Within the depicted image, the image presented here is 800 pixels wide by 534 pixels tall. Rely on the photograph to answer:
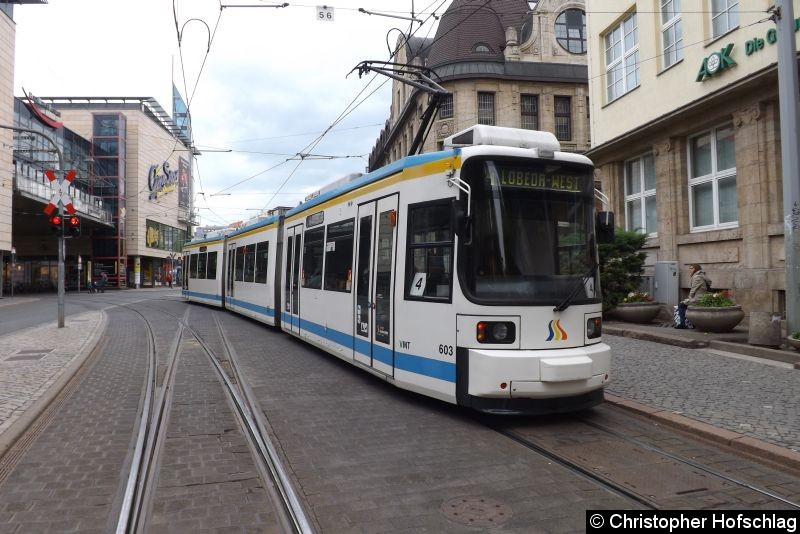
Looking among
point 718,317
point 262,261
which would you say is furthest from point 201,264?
point 718,317

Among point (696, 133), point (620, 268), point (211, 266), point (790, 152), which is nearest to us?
point (790, 152)

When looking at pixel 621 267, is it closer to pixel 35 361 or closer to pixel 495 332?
pixel 495 332

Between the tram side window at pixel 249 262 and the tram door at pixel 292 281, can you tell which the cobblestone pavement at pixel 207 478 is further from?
the tram side window at pixel 249 262

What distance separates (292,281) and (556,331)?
679 centimetres

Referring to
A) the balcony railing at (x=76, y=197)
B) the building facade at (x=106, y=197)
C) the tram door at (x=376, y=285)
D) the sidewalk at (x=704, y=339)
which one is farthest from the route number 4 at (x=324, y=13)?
the building facade at (x=106, y=197)

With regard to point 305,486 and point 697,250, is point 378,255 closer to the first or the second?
point 305,486

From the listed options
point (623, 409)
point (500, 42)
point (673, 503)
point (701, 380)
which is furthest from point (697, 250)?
point (500, 42)

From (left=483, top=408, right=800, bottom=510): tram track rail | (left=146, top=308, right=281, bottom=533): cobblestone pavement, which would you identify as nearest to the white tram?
(left=483, top=408, right=800, bottom=510): tram track rail

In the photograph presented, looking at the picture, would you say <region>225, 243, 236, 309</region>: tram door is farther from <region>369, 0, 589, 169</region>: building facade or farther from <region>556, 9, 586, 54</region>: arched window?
<region>556, 9, 586, 54</region>: arched window

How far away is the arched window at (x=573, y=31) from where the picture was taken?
32.0 m

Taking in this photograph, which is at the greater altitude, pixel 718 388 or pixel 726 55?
pixel 726 55

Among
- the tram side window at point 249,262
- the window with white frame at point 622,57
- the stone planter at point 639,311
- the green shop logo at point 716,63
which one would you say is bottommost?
the stone planter at point 639,311

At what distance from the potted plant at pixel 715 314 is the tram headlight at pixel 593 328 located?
575 centimetres

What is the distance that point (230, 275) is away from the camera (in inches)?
733
